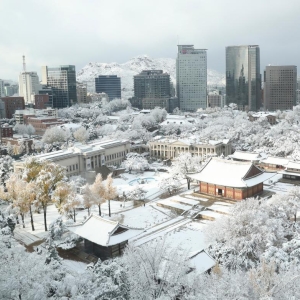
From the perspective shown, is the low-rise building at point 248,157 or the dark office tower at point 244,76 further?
the dark office tower at point 244,76

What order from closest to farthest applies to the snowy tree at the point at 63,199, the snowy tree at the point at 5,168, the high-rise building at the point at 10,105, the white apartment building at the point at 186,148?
the snowy tree at the point at 63,199
the snowy tree at the point at 5,168
the white apartment building at the point at 186,148
the high-rise building at the point at 10,105

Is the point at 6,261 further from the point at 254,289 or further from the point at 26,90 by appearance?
the point at 26,90

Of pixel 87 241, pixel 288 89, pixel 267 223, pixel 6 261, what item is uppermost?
pixel 288 89

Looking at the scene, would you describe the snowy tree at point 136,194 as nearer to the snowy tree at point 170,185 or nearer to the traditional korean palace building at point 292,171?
the snowy tree at point 170,185

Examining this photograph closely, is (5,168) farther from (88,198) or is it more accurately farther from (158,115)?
(158,115)

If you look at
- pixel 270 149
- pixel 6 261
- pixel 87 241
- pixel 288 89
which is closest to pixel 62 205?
pixel 87 241

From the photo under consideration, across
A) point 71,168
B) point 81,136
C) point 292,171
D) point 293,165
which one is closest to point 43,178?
point 71,168

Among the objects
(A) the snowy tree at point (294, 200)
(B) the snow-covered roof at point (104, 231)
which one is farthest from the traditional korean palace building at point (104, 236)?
(A) the snowy tree at point (294, 200)

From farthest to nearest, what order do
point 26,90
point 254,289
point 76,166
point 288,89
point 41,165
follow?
1. point 26,90
2. point 288,89
3. point 76,166
4. point 41,165
5. point 254,289
